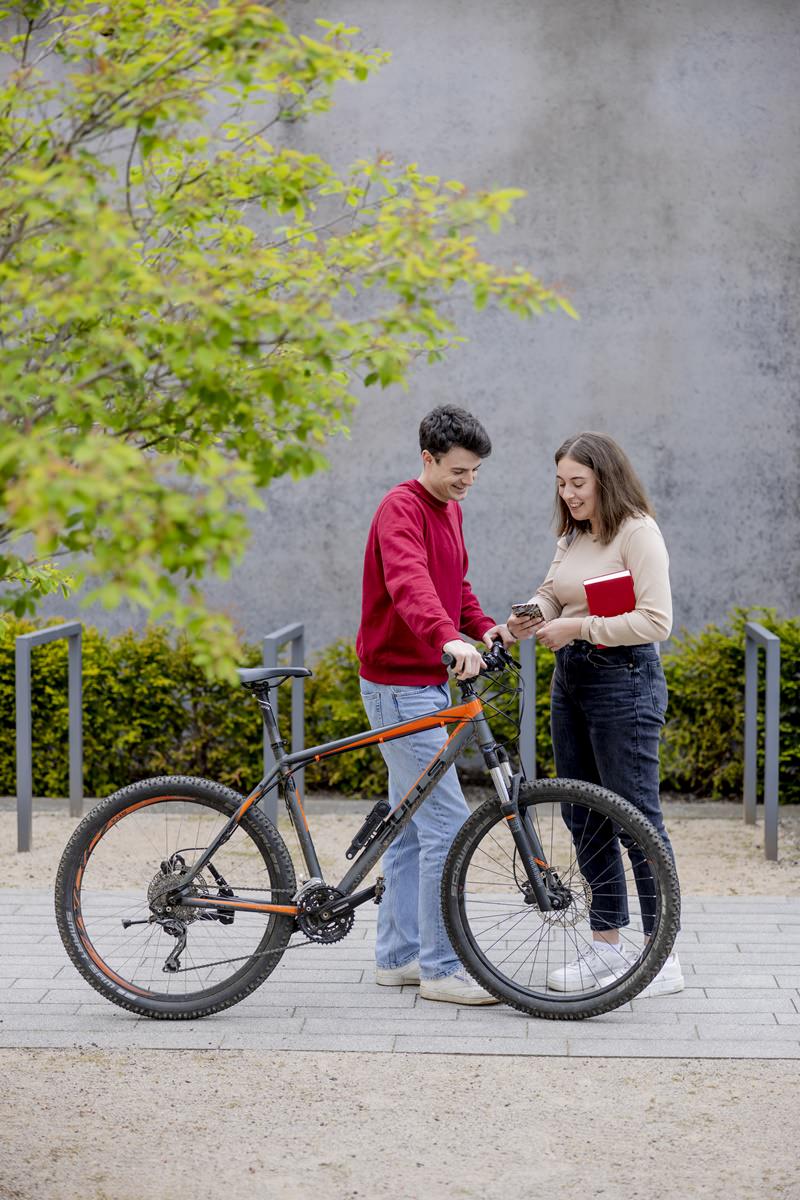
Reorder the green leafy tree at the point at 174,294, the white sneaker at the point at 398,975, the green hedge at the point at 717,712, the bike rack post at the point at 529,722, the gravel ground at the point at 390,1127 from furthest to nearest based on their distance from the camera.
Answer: the green hedge at the point at 717,712 → the bike rack post at the point at 529,722 → the white sneaker at the point at 398,975 → the gravel ground at the point at 390,1127 → the green leafy tree at the point at 174,294

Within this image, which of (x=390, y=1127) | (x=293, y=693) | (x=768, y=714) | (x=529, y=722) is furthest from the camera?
(x=293, y=693)

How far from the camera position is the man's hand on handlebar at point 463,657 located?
409cm

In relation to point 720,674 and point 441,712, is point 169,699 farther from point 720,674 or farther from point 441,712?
point 441,712

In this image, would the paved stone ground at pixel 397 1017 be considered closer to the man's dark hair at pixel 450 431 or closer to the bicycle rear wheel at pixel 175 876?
the bicycle rear wheel at pixel 175 876

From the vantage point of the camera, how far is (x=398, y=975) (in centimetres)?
472

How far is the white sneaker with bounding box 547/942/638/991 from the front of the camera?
14.8 feet

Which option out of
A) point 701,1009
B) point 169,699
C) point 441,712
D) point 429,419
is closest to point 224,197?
point 429,419

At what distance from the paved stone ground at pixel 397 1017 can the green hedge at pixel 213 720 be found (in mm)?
2465

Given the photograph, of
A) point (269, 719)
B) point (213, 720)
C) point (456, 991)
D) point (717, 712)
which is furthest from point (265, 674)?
point (717, 712)

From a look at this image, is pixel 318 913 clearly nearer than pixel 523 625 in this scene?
Answer: Yes

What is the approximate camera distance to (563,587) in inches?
182

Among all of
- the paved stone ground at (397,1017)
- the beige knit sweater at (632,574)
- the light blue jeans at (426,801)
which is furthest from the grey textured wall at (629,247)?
the light blue jeans at (426,801)

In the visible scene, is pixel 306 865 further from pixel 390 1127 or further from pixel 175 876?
pixel 390 1127

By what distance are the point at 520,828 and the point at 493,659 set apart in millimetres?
505
